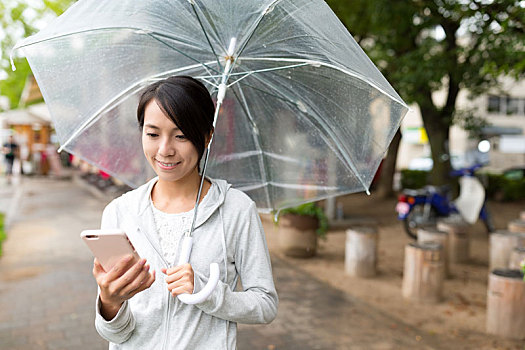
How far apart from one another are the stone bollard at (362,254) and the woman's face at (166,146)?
17.5ft

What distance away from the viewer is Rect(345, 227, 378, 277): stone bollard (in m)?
6.65

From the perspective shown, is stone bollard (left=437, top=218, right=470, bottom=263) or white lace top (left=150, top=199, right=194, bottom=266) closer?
white lace top (left=150, top=199, right=194, bottom=266)

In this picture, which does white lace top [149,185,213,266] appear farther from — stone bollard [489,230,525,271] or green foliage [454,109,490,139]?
green foliage [454,109,490,139]

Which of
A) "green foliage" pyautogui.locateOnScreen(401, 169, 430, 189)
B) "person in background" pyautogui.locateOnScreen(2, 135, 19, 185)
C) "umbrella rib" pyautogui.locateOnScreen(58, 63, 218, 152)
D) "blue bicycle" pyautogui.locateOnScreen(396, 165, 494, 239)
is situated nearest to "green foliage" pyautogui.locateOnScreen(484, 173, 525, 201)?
"green foliage" pyautogui.locateOnScreen(401, 169, 430, 189)

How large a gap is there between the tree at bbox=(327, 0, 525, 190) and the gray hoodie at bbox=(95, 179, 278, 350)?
4.21 m

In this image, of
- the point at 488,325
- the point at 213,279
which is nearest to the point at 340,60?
the point at 213,279

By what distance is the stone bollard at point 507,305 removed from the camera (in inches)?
183

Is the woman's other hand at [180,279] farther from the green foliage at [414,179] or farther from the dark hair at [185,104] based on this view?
the green foliage at [414,179]

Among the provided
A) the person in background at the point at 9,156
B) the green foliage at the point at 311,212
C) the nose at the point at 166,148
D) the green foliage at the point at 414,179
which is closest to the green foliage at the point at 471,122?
the green foliage at the point at 311,212

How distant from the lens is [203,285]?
1547mm

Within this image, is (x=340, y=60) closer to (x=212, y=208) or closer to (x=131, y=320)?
(x=212, y=208)

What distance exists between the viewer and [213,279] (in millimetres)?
1488

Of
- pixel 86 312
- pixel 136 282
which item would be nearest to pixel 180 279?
pixel 136 282

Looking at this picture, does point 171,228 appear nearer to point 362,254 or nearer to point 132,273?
point 132,273
